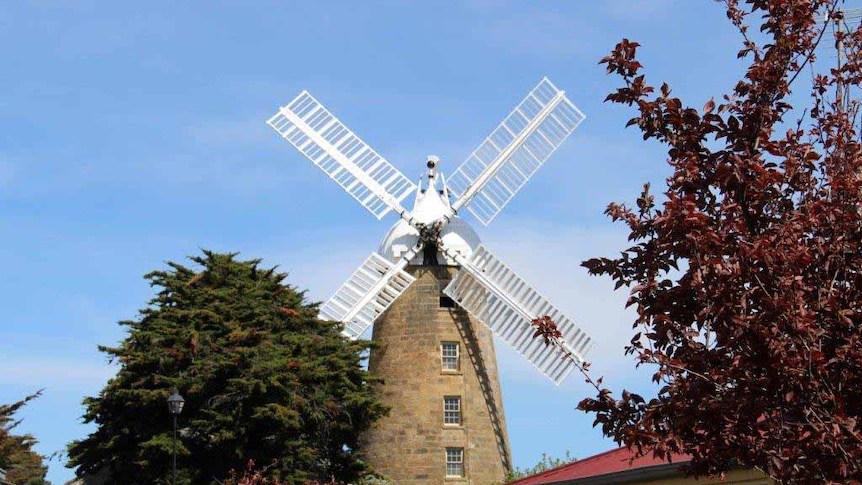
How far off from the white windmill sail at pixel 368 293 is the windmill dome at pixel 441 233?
461 millimetres

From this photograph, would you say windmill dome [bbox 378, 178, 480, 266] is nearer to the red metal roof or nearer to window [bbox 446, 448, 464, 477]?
window [bbox 446, 448, 464, 477]

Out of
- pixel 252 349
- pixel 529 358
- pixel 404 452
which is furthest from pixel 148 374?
pixel 529 358

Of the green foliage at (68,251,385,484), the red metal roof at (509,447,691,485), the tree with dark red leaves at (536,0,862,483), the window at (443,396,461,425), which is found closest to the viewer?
the tree with dark red leaves at (536,0,862,483)

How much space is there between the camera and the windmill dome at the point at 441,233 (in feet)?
164

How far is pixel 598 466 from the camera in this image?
1314 inches

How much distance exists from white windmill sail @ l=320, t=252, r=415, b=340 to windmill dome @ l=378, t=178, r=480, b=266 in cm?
46

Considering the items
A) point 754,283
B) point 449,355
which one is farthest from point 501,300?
point 754,283

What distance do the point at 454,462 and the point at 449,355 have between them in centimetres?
381

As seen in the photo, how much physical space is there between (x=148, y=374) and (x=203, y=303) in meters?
3.70

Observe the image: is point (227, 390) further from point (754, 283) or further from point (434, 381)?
point (754, 283)

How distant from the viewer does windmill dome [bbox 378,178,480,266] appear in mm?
50062

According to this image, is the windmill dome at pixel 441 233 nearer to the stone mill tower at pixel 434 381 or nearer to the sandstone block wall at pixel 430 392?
the stone mill tower at pixel 434 381

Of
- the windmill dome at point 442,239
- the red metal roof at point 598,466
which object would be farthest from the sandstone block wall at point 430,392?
the red metal roof at point 598,466

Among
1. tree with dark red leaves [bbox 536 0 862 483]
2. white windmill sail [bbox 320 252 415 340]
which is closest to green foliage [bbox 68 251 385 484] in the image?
white windmill sail [bbox 320 252 415 340]
